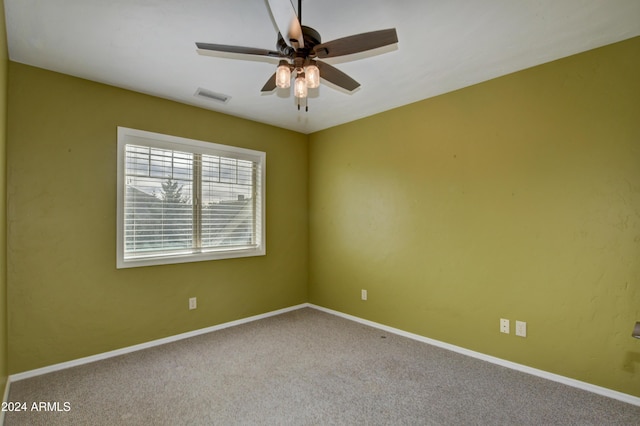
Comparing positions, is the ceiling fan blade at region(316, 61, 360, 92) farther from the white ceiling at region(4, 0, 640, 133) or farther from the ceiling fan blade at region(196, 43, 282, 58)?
the ceiling fan blade at region(196, 43, 282, 58)

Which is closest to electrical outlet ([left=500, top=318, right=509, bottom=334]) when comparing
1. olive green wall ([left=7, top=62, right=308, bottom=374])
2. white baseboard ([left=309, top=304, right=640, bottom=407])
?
white baseboard ([left=309, top=304, right=640, bottom=407])

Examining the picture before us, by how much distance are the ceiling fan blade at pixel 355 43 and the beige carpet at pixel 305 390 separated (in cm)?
223

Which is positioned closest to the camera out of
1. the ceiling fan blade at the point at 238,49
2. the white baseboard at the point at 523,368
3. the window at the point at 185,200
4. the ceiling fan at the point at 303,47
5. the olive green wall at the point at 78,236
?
the ceiling fan at the point at 303,47

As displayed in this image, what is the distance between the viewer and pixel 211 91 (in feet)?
10.4

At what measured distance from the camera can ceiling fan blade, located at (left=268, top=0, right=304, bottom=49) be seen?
55.3 inches

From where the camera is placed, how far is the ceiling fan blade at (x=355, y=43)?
164 cm

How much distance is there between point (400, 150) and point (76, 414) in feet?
11.6

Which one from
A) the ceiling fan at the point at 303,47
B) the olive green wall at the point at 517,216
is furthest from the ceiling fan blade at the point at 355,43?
the olive green wall at the point at 517,216

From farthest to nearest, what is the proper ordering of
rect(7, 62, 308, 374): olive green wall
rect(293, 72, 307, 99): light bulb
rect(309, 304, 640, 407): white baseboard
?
rect(7, 62, 308, 374): olive green wall → rect(309, 304, 640, 407): white baseboard → rect(293, 72, 307, 99): light bulb

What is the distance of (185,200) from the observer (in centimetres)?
346

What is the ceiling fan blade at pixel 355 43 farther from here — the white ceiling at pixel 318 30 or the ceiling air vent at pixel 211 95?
the ceiling air vent at pixel 211 95

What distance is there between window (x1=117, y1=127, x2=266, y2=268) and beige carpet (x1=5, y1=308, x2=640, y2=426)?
1026 mm

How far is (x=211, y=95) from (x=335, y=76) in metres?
1.72

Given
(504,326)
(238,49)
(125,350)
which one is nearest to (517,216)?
(504,326)
